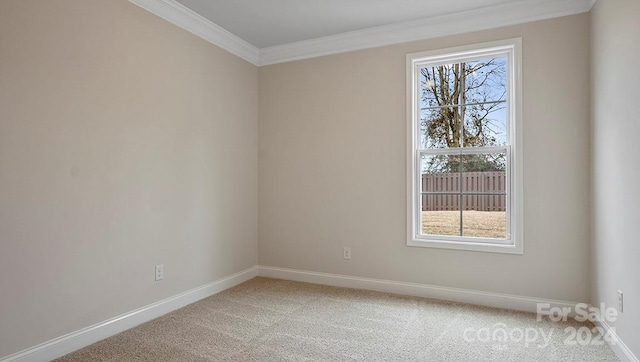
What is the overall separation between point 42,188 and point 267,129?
7.67 ft

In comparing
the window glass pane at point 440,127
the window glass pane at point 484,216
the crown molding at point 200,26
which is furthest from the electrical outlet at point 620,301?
the crown molding at point 200,26

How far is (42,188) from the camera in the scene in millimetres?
2152

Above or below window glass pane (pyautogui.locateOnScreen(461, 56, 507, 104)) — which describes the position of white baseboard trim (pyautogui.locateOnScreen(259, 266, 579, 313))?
below

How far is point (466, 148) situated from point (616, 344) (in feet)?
5.81

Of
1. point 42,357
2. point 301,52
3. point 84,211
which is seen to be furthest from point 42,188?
point 301,52

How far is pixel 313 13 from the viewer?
126 inches

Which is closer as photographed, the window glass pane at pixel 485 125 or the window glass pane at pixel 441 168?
the window glass pane at pixel 485 125

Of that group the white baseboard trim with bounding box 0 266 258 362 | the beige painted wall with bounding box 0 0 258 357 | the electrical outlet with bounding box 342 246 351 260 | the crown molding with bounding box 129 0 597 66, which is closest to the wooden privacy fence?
the electrical outlet with bounding box 342 246 351 260

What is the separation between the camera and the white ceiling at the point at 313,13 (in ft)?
9.83

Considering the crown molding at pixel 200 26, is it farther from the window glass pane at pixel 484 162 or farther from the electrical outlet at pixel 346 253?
the window glass pane at pixel 484 162

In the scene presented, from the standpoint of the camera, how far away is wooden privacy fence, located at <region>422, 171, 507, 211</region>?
3207mm

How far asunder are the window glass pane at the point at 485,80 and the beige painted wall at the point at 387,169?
0.20 meters

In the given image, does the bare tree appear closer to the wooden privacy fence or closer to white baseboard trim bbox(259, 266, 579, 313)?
the wooden privacy fence

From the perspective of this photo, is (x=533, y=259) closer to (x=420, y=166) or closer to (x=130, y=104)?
(x=420, y=166)
